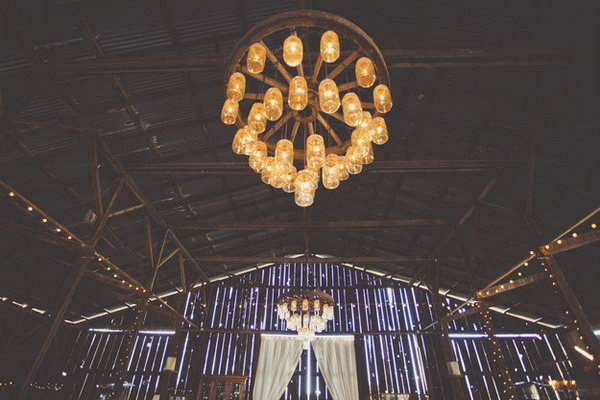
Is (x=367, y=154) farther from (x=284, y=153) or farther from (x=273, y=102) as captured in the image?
(x=273, y=102)

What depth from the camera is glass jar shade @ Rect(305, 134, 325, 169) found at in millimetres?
2570

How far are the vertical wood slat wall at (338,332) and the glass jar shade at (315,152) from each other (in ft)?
33.0

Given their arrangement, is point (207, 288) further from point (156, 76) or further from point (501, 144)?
point (501, 144)

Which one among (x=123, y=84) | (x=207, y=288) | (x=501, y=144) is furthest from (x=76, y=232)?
(x=501, y=144)

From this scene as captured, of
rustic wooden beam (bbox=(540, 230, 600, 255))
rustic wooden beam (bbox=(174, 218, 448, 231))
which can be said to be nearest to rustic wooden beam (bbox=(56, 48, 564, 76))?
rustic wooden beam (bbox=(540, 230, 600, 255))

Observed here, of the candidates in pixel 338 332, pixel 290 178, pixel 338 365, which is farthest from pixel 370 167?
pixel 338 365

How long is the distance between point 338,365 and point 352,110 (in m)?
10.2

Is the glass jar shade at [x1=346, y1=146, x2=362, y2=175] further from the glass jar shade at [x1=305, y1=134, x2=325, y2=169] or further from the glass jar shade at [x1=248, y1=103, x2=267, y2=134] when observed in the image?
the glass jar shade at [x1=248, y1=103, x2=267, y2=134]

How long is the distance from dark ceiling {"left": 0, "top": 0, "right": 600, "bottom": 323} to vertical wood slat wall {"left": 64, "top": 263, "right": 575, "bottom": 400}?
339cm

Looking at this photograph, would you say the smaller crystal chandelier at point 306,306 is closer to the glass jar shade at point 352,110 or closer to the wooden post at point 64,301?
the wooden post at point 64,301

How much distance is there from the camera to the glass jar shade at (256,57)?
238cm

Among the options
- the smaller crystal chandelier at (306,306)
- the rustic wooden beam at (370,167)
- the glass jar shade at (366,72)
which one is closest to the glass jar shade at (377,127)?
the glass jar shade at (366,72)

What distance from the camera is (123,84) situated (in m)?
4.40

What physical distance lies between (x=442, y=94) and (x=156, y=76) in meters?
4.47
